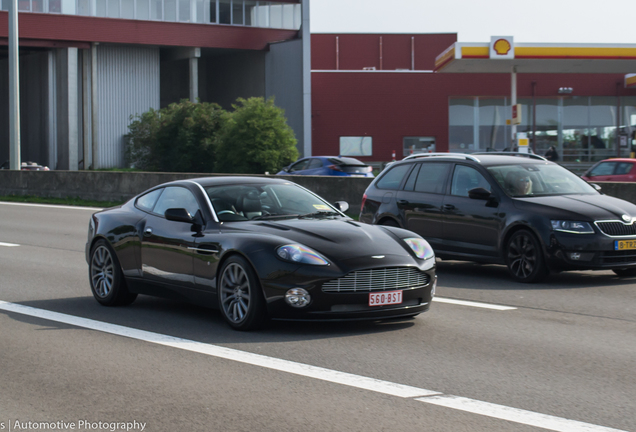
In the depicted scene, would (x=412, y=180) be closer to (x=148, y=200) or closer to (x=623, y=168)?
(x=148, y=200)

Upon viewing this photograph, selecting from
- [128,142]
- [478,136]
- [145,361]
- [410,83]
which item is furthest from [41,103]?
[145,361]

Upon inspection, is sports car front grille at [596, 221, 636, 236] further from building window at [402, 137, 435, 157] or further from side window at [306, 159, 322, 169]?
building window at [402, 137, 435, 157]

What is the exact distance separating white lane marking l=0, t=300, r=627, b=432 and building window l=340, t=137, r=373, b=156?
42230 millimetres

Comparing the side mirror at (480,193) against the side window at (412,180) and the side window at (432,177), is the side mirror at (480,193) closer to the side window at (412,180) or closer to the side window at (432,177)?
the side window at (432,177)

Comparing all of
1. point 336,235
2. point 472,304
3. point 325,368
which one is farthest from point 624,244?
point 325,368

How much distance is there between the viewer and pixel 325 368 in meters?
5.95

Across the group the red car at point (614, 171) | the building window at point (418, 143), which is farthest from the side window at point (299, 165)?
the building window at point (418, 143)

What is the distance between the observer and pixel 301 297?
22.8 feet

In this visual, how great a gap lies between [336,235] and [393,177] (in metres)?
5.34

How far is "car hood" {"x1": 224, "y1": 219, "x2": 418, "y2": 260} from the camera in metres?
7.14

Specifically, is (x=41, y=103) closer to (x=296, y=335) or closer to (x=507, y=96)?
(x=507, y=96)

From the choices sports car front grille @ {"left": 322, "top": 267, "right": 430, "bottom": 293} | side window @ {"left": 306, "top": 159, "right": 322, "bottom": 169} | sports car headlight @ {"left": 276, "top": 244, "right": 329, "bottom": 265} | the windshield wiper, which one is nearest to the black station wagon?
the windshield wiper

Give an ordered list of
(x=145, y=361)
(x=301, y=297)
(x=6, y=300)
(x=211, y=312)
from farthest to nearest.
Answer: (x=6, y=300)
(x=211, y=312)
(x=301, y=297)
(x=145, y=361)

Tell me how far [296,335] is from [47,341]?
6.79 feet
